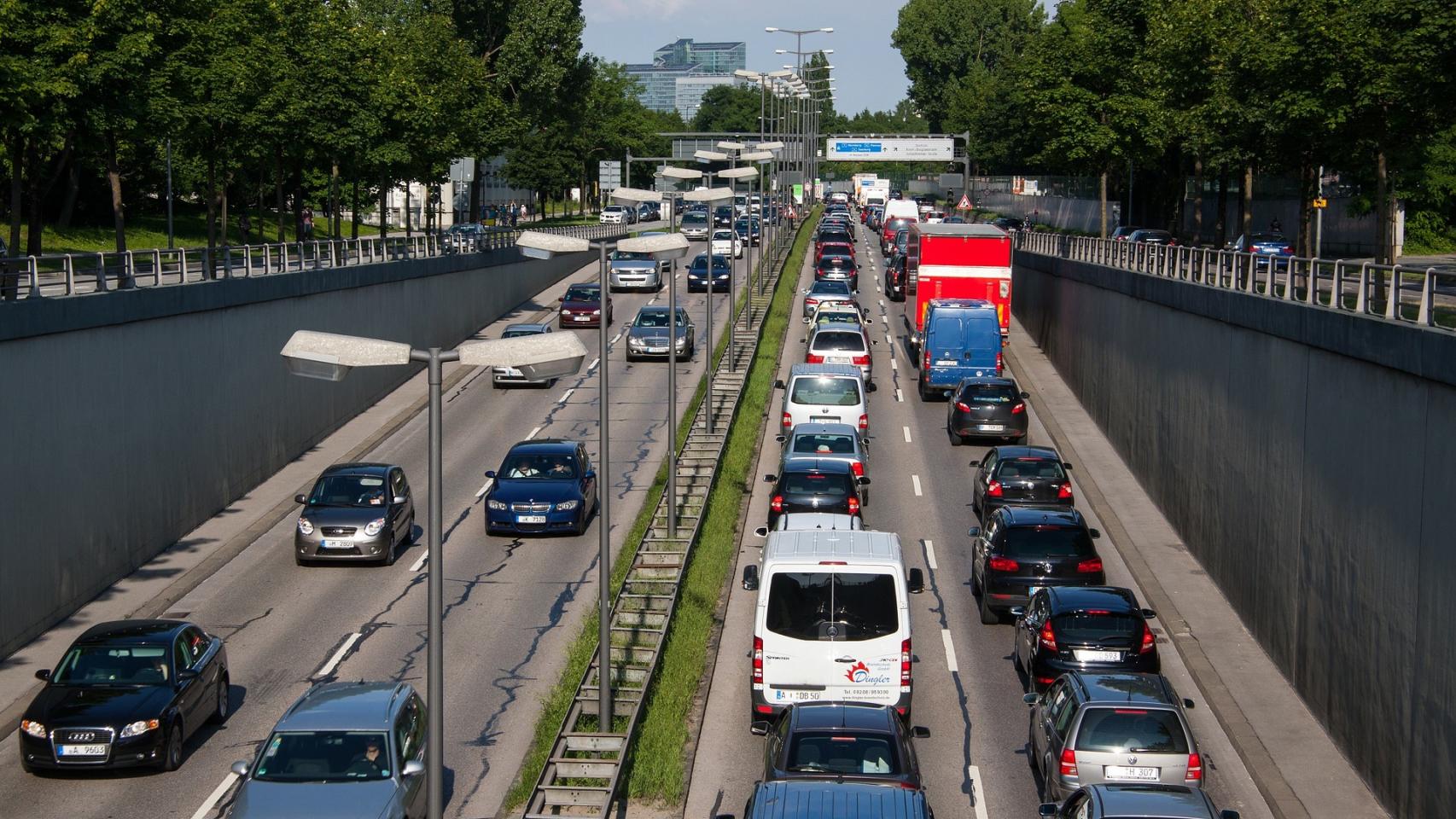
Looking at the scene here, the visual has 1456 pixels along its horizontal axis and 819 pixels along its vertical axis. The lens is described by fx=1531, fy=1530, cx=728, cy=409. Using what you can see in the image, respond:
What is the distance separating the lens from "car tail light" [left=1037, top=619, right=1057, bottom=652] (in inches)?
750

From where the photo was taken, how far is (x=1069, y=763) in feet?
49.8

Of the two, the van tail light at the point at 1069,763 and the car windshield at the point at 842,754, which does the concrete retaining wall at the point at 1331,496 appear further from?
the car windshield at the point at 842,754

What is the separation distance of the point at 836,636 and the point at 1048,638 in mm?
3117

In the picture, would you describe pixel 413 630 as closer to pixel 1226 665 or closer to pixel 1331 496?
pixel 1226 665

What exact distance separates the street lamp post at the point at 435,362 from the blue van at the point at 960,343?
28.4 metres

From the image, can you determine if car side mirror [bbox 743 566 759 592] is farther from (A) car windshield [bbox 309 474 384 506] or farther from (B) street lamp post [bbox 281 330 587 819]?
(A) car windshield [bbox 309 474 384 506]

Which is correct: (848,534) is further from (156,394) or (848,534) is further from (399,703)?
(156,394)

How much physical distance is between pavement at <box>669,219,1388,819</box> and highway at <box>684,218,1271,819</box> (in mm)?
32

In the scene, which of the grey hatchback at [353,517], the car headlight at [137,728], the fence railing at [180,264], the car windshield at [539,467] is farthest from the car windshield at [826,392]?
the car headlight at [137,728]

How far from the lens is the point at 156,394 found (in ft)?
92.2

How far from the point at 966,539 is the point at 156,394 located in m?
15.2

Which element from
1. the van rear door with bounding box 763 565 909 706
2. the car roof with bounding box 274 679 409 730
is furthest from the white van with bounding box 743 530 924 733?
the car roof with bounding box 274 679 409 730

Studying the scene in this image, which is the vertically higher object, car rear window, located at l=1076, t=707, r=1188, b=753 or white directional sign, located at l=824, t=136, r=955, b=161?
white directional sign, located at l=824, t=136, r=955, b=161

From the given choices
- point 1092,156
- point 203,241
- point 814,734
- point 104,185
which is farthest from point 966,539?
point 104,185
